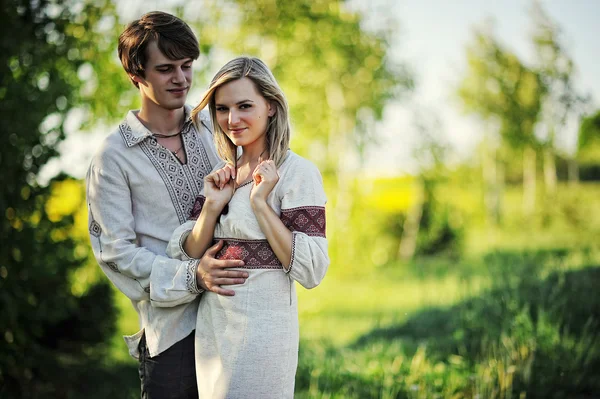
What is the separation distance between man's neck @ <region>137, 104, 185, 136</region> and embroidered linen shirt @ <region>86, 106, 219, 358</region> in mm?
49

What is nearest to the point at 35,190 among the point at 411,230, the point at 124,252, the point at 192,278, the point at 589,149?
the point at 124,252

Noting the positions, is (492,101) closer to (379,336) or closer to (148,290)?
(379,336)

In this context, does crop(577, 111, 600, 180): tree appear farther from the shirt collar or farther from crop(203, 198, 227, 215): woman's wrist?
crop(203, 198, 227, 215): woman's wrist

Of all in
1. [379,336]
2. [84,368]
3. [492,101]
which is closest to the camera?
[84,368]

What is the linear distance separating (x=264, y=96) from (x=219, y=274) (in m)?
0.67

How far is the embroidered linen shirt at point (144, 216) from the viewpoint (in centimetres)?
246

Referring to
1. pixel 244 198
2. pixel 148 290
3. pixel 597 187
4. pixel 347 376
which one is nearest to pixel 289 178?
pixel 244 198

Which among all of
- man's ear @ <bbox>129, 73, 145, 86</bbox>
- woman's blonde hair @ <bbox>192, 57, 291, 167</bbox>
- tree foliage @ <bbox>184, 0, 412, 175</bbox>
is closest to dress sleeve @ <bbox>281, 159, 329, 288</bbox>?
woman's blonde hair @ <bbox>192, 57, 291, 167</bbox>

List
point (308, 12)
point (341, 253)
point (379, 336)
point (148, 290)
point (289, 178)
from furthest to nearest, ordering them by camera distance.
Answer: point (341, 253)
point (308, 12)
point (379, 336)
point (148, 290)
point (289, 178)

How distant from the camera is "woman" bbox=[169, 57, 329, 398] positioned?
2.25 meters

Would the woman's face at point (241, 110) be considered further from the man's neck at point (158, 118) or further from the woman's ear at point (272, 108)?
the man's neck at point (158, 118)

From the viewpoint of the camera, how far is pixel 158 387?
99.7 inches

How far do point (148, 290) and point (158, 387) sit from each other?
0.39 m

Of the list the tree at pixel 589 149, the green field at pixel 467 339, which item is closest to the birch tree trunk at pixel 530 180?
the tree at pixel 589 149
